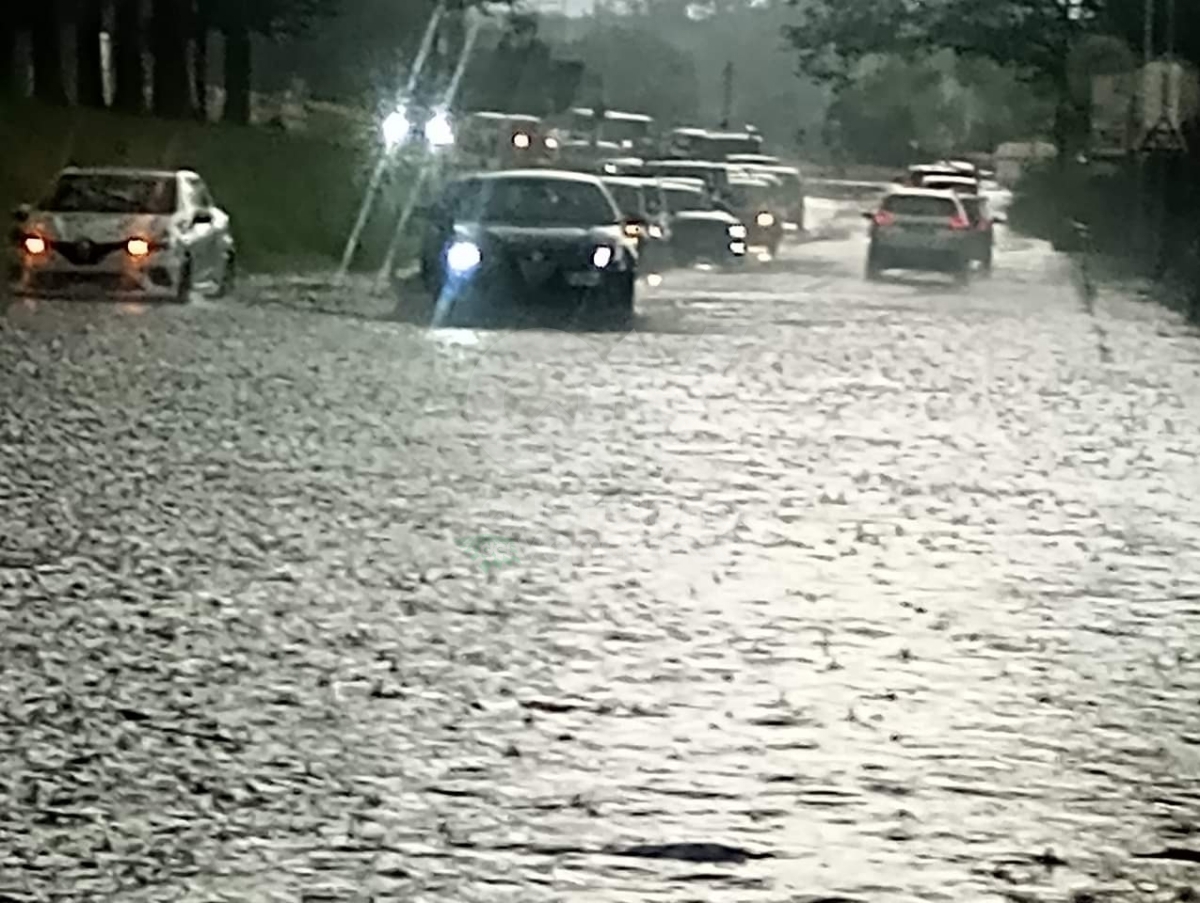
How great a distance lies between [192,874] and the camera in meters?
7.39

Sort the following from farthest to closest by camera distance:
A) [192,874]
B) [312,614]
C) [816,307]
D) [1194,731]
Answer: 1. [816,307]
2. [312,614]
3. [1194,731]
4. [192,874]

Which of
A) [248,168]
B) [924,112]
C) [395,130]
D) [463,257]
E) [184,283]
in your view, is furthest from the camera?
[924,112]

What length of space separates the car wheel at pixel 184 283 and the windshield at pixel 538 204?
2784 millimetres

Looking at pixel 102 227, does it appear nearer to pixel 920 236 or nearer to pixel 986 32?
pixel 920 236

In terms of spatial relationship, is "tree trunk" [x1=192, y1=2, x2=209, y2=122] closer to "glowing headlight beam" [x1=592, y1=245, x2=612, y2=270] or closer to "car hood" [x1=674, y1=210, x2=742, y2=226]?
"car hood" [x1=674, y1=210, x2=742, y2=226]

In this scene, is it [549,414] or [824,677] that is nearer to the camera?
[824,677]


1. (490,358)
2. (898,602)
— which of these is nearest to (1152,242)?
(490,358)

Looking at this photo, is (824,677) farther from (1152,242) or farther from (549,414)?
(1152,242)

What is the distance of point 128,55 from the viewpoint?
50625 millimetres

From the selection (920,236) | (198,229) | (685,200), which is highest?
(198,229)

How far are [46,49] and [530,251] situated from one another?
1882 centimetres

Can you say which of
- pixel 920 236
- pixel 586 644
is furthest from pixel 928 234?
Answer: pixel 586 644

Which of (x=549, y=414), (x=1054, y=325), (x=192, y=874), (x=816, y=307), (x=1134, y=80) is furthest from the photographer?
(x=1134, y=80)

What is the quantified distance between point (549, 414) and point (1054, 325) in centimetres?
1426
